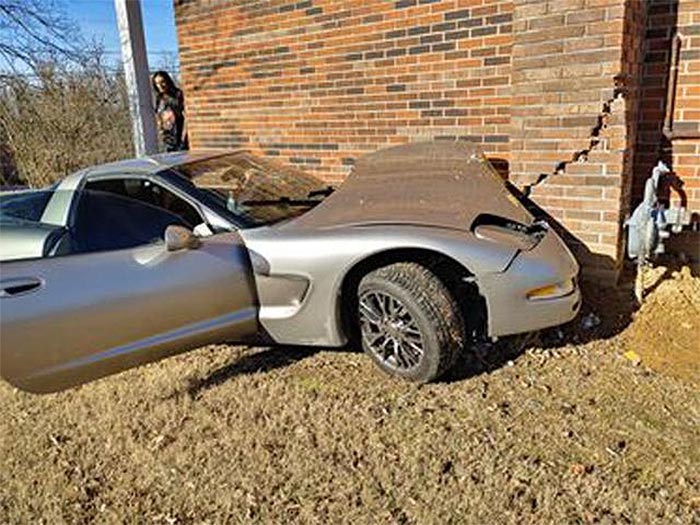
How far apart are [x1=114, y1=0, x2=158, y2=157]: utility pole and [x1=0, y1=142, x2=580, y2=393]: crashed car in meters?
3.80

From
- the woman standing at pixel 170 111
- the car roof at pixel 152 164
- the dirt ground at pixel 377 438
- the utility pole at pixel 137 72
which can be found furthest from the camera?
the woman standing at pixel 170 111

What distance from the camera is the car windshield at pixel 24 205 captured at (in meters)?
3.84

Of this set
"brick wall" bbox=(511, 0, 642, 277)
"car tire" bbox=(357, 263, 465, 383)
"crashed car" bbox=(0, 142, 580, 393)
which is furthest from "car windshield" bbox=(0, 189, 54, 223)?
"brick wall" bbox=(511, 0, 642, 277)

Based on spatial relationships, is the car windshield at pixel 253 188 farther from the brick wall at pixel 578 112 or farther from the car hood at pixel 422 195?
the brick wall at pixel 578 112

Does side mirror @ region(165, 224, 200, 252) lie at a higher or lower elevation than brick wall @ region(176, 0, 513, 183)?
lower

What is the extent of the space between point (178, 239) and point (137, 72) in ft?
16.0

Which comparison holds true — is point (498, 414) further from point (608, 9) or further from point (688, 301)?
point (608, 9)

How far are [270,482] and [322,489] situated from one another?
0.80ft

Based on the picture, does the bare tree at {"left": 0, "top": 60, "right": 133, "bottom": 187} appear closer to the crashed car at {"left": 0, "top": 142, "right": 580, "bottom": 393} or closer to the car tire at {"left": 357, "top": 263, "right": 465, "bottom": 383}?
the crashed car at {"left": 0, "top": 142, "right": 580, "bottom": 393}

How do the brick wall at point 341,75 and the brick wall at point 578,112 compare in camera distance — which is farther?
the brick wall at point 341,75

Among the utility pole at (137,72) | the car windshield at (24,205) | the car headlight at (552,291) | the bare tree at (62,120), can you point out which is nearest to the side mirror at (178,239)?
the car windshield at (24,205)

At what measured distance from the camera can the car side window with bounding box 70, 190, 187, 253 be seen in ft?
11.2

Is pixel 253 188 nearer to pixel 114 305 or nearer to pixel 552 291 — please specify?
pixel 114 305

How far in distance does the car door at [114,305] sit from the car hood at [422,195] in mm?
607
